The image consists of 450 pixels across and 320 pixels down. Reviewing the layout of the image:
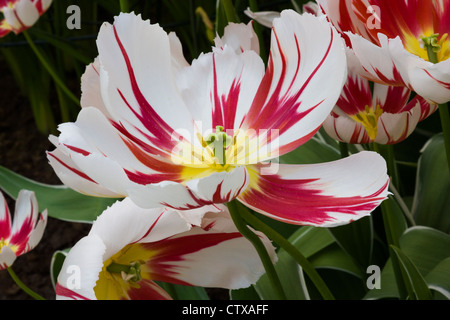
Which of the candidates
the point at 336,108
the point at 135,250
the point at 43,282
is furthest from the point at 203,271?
the point at 43,282

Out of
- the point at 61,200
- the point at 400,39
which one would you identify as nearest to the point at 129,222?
the point at 400,39

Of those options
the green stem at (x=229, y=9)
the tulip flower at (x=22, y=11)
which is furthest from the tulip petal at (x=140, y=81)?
the tulip flower at (x=22, y=11)

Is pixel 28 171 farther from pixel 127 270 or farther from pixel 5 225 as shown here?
pixel 127 270

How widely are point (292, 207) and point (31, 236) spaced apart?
0.33 metres

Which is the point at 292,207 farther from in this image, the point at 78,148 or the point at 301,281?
the point at 301,281

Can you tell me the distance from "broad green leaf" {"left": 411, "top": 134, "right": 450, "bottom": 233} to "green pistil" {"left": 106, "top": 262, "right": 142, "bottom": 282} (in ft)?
1.25

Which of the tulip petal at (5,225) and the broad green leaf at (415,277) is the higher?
the tulip petal at (5,225)

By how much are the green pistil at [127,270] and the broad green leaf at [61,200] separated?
287 mm

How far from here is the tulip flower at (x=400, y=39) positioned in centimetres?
31

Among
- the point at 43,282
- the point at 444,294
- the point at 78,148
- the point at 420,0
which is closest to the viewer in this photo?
the point at 78,148

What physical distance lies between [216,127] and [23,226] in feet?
1.09

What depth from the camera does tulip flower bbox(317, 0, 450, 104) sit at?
31 centimetres

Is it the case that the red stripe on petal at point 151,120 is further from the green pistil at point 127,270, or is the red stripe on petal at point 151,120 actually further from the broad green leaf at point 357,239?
the broad green leaf at point 357,239

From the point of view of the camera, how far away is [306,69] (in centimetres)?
30
